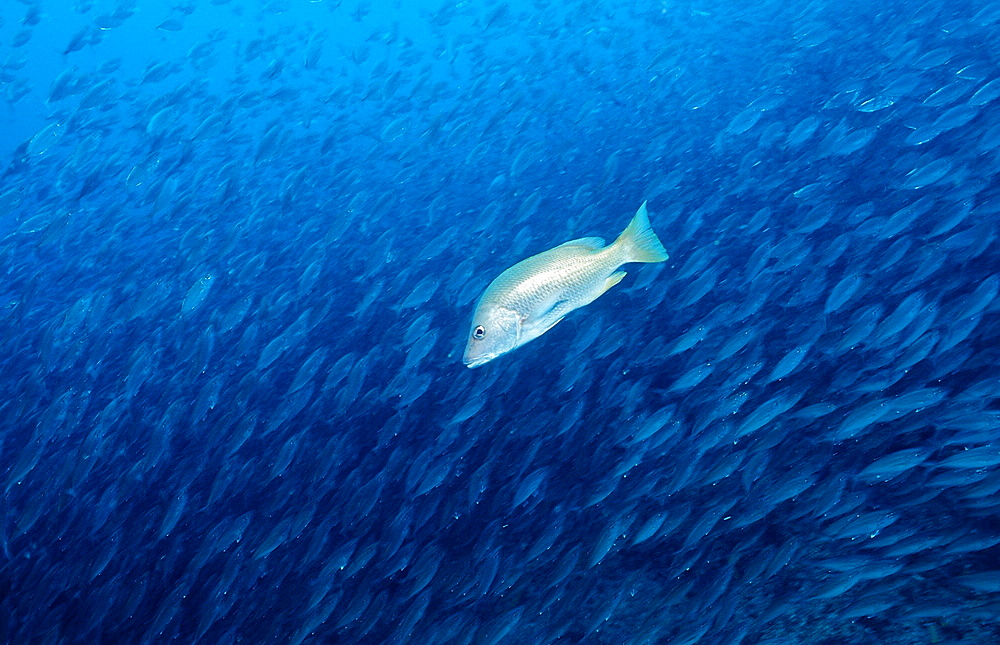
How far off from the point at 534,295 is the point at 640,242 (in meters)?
0.67

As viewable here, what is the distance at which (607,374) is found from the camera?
5211 millimetres

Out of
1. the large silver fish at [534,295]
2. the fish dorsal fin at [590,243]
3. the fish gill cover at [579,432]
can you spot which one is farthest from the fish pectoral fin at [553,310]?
the fish gill cover at [579,432]

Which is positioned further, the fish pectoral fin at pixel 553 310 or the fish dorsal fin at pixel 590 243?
the fish dorsal fin at pixel 590 243

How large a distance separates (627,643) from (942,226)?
3.91 meters

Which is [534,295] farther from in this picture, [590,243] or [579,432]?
[579,432]

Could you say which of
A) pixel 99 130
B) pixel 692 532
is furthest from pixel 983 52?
pixel 99 130

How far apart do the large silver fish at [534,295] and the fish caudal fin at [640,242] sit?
0.13ft

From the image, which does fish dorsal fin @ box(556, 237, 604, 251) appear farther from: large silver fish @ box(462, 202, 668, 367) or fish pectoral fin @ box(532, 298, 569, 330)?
fish pectoral fin @ box(532, 298, 569, 330)

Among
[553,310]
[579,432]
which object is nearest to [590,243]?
[553,310]

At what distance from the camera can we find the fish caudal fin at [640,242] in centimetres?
312

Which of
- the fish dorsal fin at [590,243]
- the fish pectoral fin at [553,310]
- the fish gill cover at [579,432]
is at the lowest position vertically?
the fish gill cover at [579,432]

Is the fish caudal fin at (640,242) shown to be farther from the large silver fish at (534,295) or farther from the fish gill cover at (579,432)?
the fish gill cover at (579,432)

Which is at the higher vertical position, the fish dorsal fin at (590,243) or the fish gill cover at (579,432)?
the fish dorsal fin at (590,243)

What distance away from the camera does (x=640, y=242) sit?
3.14 meters
